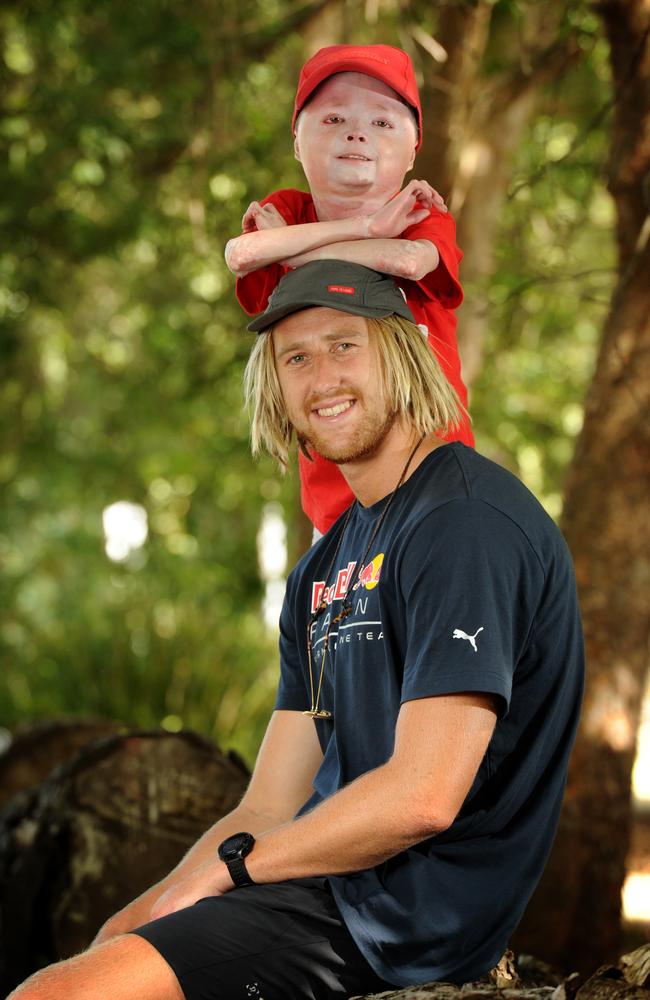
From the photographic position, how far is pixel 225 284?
32.3ft

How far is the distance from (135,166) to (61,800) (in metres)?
A: 5.62

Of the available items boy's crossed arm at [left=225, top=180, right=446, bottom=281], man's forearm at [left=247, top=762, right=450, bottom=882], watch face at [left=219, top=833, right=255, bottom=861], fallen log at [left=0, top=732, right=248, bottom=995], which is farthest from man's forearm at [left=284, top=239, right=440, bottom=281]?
fallen log at [left=0, top=732, right=248, bottom=995]

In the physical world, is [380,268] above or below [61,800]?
above

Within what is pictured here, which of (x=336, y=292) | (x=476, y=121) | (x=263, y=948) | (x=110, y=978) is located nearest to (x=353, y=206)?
(x=336, y=292)

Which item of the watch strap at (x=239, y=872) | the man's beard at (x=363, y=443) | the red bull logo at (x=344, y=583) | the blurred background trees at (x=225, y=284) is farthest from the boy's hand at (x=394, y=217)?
the watch strap at (x=239, y=872)

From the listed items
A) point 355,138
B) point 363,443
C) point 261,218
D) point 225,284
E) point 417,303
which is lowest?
point 363,443

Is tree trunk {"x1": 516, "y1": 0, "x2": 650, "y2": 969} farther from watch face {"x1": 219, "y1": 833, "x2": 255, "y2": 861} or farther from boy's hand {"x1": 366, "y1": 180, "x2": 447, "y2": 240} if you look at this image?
watch face {"x1": 219, "y1": 833, "x2": 255, "y2": 861}

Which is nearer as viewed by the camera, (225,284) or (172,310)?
(225,284)

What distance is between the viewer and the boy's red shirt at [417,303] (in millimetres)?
3020

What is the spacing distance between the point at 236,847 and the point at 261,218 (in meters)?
1.51

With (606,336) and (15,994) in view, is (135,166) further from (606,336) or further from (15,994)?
(15,994)

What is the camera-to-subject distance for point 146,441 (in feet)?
41.8

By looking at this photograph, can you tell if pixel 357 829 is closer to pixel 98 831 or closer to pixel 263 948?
pixel 263 948

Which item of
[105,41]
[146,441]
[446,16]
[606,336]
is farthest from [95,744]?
[146,441]
